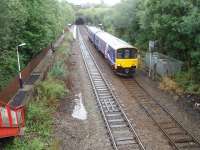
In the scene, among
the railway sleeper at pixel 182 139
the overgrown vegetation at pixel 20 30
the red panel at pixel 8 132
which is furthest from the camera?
the overgrown vegetation at pixel 20 30

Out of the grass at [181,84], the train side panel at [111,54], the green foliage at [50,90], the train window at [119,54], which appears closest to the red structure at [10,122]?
the green foliage at [50,90]

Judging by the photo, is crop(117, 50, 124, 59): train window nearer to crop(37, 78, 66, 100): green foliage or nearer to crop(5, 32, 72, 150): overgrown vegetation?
crop(5, 32, 72, 150): overgrown vegetation

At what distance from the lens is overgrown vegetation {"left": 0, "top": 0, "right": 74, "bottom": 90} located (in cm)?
1935

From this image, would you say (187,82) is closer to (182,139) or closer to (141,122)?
(141,122)

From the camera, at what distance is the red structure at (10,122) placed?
13.3 m

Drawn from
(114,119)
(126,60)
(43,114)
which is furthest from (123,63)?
(43,114)

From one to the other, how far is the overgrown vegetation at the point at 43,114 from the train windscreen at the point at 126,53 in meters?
5.18

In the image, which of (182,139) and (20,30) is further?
(20,30)

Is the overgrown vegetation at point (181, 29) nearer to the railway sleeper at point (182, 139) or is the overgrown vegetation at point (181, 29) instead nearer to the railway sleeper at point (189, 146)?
the railway sleeper at point (182, 139)

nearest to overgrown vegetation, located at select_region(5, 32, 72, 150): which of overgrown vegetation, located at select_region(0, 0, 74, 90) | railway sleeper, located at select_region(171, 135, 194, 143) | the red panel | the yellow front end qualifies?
the red panel

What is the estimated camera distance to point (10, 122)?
13531 mm

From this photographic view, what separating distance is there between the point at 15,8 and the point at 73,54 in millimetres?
17356

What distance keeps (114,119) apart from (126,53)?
9538 millimetres

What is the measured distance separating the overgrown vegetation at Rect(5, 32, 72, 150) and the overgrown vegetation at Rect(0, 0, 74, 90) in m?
2.85
